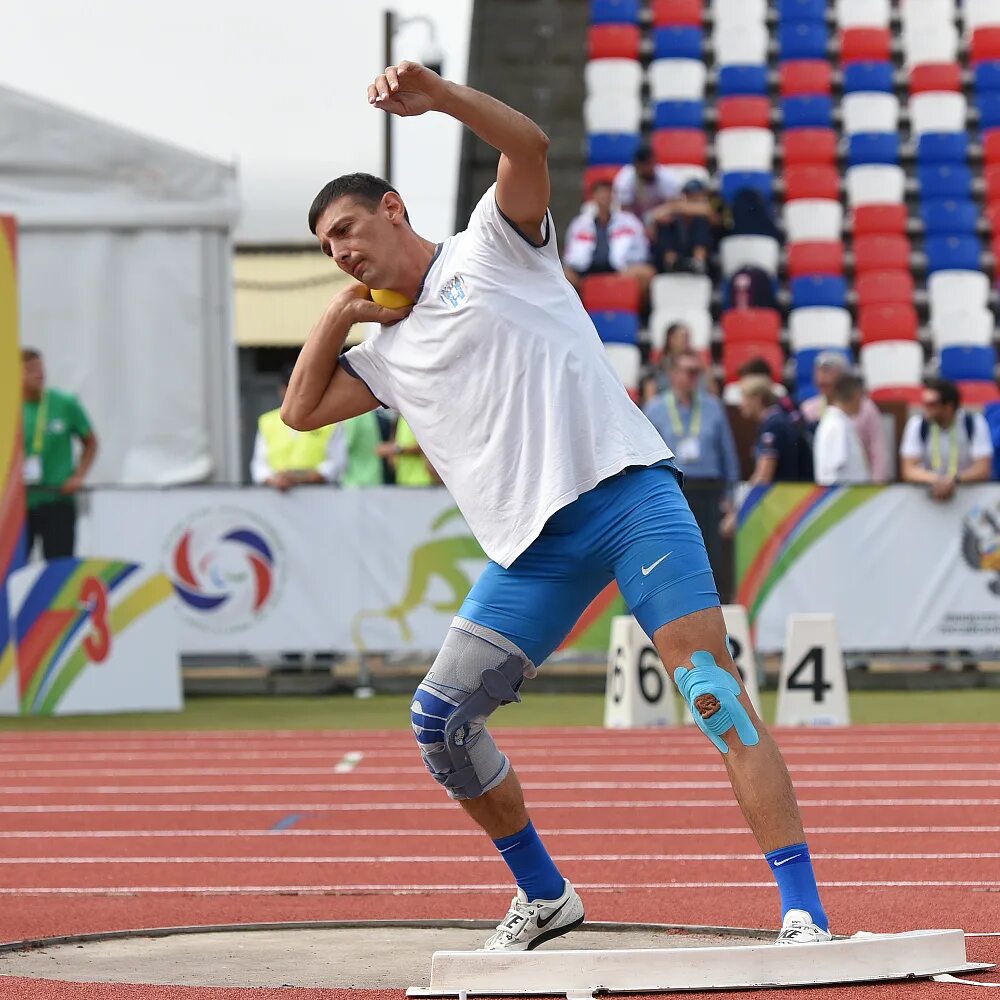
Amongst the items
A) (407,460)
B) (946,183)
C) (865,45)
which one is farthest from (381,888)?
(865,45)

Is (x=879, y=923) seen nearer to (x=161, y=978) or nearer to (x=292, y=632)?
(x=161, y=978)

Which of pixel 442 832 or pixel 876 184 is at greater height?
pixel 876 184

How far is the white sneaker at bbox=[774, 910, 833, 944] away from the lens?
4457mm

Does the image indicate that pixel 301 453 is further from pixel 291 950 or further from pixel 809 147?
pixel 809 147

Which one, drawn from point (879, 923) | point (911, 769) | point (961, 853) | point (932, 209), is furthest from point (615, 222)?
point (879, 923)

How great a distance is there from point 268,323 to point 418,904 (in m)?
22.3

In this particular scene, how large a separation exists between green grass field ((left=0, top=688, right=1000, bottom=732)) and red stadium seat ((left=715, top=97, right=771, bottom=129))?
484 inches

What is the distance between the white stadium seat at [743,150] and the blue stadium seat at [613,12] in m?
3.11

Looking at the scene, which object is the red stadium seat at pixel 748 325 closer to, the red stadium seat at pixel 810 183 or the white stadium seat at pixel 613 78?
the red stadium seat at pixel 810 183

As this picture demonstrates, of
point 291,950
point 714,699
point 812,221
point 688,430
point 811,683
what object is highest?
point 812,221

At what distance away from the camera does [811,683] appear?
39.9ft

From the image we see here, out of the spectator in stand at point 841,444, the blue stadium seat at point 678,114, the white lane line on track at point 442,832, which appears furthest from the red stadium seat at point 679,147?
the white lane line on track at point 442,832

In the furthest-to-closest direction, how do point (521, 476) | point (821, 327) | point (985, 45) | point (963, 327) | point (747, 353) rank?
point (985, 45)
point (963, 327)
point (821, 327)
point (747, 353)
point (521, 476)

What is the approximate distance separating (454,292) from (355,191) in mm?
348
